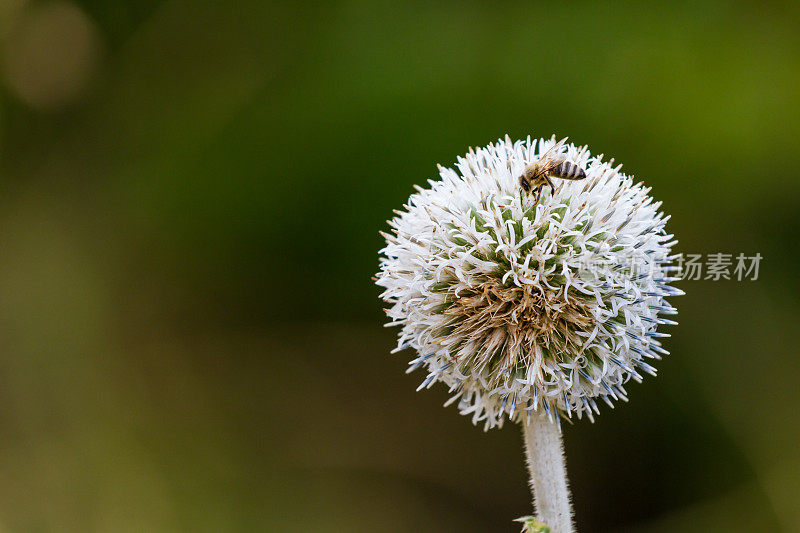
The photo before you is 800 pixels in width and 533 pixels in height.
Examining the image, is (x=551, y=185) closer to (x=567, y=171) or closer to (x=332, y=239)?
(x=567, y=171)

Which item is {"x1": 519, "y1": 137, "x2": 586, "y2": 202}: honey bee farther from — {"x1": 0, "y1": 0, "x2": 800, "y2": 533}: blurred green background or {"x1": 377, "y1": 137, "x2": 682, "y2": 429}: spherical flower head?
{"x1": 0, "y1": 0, "x2": 800, "y2": 533}: blurred green background

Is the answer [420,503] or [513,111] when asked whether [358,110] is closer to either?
[513,111]

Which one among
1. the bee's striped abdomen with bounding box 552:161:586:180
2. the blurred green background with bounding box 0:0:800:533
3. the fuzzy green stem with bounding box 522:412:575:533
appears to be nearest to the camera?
the fuzzy green stem with bounding box 522:412:575:533

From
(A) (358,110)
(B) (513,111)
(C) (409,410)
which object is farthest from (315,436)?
(B) (513,111)

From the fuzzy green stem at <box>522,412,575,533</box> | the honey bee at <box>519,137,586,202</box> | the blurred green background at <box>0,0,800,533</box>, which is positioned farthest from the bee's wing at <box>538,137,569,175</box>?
the blurred green background at <box>0,0,800,533</box>

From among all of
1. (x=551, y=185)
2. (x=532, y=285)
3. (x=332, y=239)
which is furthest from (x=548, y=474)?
(x=332, y=239)

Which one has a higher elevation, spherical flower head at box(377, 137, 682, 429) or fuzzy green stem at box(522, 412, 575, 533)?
spherical flower head at box(377, 137, 682, 429)

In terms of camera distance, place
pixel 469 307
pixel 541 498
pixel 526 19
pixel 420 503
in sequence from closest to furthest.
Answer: pixel 541 498
pixel 469 307
pixel 420 503
pixel 526 19
